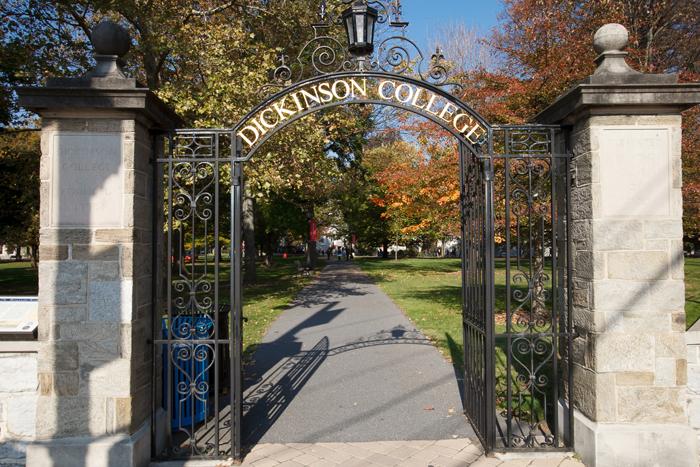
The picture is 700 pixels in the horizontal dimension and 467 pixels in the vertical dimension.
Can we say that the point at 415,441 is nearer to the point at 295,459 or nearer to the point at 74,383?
the point at 295,459

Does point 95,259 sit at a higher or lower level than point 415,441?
higher

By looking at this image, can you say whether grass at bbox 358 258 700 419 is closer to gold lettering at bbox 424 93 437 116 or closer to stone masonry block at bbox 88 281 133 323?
gold lettering at bbox 424 93 437 116

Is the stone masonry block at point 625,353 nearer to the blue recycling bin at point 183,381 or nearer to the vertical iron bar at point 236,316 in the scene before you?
the vertical iron bar at point 236,316

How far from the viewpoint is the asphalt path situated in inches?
198

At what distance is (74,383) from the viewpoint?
3961mm

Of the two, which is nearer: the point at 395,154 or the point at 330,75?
the point at 330,75

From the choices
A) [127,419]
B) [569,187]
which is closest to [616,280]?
[569,187]

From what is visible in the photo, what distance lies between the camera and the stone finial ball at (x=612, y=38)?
4.16 m

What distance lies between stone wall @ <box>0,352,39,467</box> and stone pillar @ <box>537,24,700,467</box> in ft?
15.4

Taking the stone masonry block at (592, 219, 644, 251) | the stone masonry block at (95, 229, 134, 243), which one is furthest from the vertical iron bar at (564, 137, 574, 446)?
the stone masonry block at (95, 229, 134, 243)

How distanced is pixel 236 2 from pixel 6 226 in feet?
33.5

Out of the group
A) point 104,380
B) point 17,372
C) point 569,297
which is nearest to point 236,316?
point 104,380

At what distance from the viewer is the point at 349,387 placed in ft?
21.0

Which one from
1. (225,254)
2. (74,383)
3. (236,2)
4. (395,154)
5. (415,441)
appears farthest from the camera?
(225,254)
